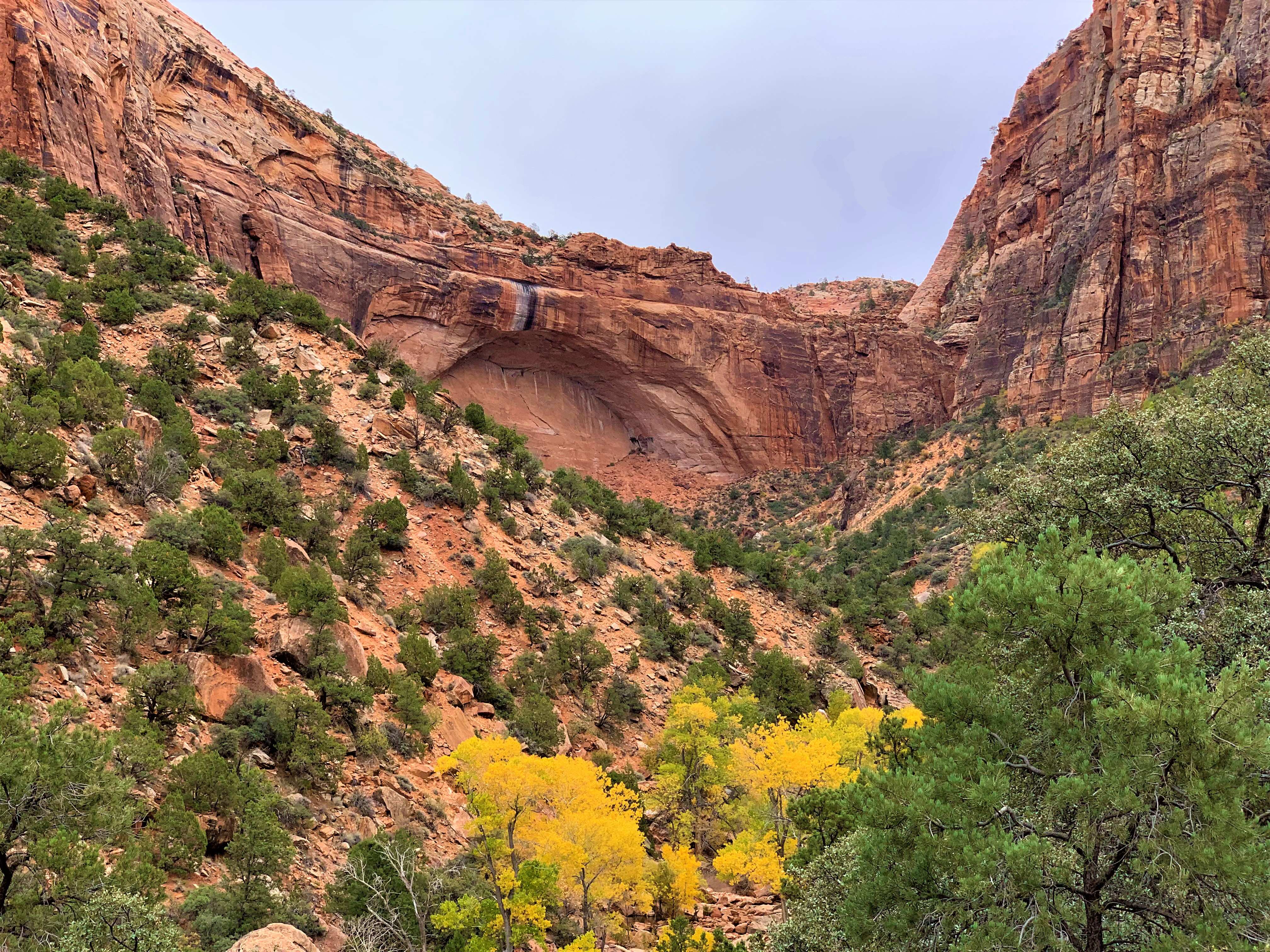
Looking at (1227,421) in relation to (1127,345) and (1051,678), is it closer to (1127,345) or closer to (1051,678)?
(1051,678)

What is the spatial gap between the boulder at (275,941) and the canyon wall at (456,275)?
36886 mm

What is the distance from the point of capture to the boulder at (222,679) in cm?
1389

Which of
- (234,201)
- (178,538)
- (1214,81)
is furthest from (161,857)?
(1214,81)

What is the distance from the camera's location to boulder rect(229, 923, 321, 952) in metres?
8.05

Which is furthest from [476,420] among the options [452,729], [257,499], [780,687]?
[452,729]

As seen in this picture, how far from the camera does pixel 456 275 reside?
59844 millimetres

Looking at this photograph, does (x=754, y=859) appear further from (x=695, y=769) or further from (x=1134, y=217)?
(x=1134, y=217)

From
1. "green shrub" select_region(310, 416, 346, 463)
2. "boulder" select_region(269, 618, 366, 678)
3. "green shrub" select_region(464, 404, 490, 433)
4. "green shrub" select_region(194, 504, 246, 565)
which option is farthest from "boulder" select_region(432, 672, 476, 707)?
"green shrub" select_region(464, 404, 490, 433)

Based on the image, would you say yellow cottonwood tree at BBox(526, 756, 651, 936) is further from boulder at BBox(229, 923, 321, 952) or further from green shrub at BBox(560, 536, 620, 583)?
green shrub at BBox(560, 536, 620, 583)

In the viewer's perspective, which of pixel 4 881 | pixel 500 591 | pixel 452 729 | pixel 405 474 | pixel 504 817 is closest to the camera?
pixel 4 881

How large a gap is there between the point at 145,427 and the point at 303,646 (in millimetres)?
8828

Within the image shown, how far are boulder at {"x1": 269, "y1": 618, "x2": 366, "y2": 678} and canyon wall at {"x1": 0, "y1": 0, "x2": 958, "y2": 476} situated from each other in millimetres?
28464

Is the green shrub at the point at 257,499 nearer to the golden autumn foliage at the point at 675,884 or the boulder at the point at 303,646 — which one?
the boulder at the point at 303,646

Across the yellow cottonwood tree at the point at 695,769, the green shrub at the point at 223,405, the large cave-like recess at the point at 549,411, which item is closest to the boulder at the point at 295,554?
the green shrub at the point at 223,405
